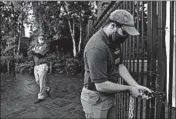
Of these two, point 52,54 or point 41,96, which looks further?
point 52,54

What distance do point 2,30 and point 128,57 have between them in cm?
1420

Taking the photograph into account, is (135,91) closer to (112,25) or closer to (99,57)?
(99,57)

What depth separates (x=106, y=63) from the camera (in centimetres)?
171

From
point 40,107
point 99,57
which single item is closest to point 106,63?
point 99,57

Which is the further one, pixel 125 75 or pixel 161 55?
pixel 125 75

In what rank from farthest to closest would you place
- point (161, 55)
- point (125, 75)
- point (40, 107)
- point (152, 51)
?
1. point (40, 107)
2. point (125, 75)
3. point (152, 51)
4. point (161, 55)

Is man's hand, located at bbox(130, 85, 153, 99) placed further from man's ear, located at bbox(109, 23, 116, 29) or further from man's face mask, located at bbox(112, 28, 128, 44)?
man's ear, located at bbox(109, 23, 116, 29)

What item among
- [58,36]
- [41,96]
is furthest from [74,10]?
[41,96]

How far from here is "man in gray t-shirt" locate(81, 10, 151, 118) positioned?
164cm

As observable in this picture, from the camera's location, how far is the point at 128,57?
2.31 meters

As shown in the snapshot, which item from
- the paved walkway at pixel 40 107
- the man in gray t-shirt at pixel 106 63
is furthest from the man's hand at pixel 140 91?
the paved walkway at pixel 40 107

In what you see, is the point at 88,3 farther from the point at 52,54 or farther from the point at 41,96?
the point at 41,96

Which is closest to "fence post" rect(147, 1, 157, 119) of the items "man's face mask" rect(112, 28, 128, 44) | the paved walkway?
"man's face mask" rect(112, 28, 128, 44)

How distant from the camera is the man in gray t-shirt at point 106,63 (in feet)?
5.37
